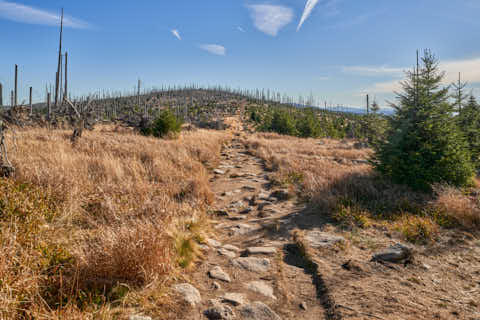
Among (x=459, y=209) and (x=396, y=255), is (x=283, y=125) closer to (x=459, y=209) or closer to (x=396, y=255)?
(x=459, y=209)

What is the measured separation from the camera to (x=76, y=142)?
8.48 meters

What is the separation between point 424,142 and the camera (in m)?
5.73

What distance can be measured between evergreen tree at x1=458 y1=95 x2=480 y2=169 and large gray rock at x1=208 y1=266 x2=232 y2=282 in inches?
281

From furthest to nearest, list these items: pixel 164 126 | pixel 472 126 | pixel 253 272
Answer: pixel 164 126 → pixel 472 126 → pixel 253 272

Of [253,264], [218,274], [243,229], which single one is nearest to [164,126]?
[243,229]

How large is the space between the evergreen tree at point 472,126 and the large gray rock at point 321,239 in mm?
5248

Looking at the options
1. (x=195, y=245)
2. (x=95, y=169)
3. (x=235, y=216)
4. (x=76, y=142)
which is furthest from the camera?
(x=76, y=142)

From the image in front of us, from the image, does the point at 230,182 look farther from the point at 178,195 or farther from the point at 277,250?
the point at 277,250

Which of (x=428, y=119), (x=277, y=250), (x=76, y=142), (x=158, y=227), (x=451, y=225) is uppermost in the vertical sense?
(x=428, y=119)

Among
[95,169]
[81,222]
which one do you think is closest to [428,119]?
[81,222]

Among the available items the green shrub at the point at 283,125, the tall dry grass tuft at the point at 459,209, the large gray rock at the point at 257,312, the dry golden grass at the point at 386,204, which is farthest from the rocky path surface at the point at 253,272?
the green shrub at the point at 283,125

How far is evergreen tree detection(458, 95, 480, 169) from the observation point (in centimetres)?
717

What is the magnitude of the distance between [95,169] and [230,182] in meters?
3.74

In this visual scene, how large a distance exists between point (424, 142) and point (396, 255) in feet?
13.3
